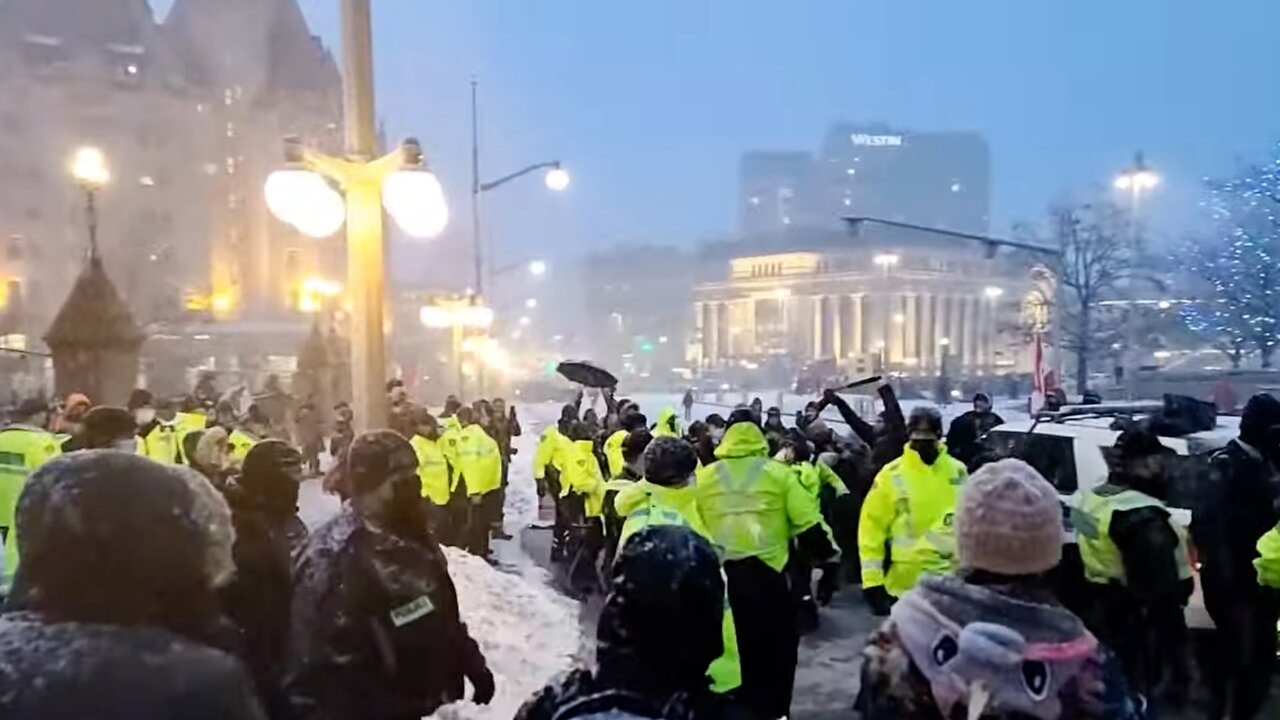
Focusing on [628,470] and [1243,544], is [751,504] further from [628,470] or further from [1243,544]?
[628,470]

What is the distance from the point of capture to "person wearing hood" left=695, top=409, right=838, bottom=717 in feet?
23.2

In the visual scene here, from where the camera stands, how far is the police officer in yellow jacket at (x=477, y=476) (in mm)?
14883

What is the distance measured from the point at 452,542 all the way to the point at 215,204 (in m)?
71.4

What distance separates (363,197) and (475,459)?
7107 mm

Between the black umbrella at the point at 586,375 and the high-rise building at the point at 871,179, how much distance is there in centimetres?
15839

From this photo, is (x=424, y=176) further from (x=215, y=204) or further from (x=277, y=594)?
(x=215, y=204)

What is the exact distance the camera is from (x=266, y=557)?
502cm

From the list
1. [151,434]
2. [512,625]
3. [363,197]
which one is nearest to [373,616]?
[363,197]

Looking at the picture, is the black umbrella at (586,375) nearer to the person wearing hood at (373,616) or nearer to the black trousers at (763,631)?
the black trousers at (763,631)

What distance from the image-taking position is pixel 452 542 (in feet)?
48.9

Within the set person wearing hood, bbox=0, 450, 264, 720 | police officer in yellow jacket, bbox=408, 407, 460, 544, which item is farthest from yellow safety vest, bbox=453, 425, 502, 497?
person wearing hood, bbox=0, 450, 264, 720

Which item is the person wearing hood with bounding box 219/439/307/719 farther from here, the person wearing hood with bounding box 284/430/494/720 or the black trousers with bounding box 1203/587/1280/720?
the black trousers with bounding box 1203/587/1280/720

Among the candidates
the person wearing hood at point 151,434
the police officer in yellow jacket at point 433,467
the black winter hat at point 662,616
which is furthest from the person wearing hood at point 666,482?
the police officer in yellow jacket at point 433,467

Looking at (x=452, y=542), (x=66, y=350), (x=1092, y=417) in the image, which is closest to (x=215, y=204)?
(x=66, y=350)
